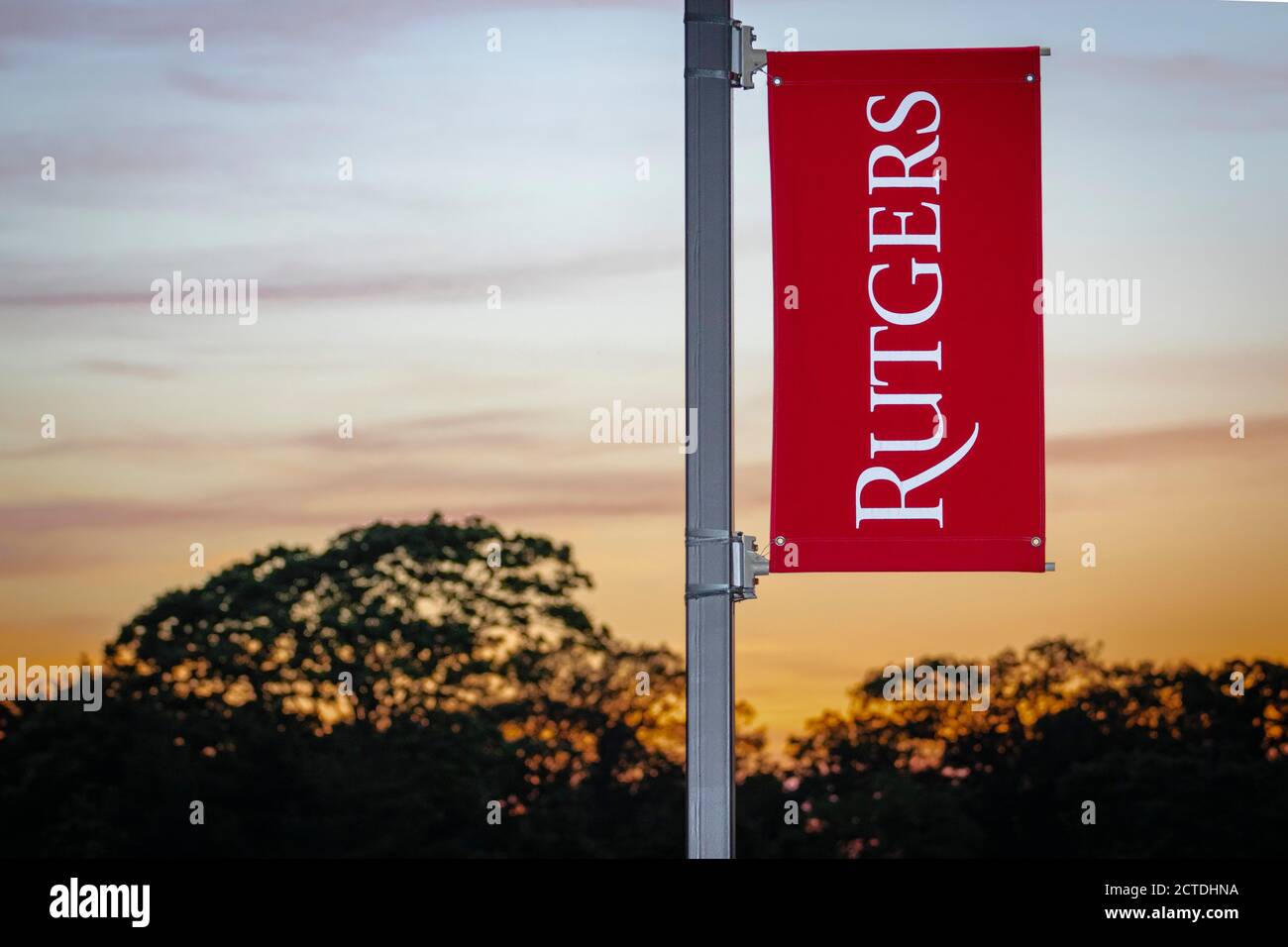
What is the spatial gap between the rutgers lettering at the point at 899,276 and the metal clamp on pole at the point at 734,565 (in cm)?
46

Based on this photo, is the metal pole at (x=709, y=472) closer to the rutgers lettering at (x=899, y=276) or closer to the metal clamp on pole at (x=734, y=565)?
the metal clamp on pole at (x=734, y=565)

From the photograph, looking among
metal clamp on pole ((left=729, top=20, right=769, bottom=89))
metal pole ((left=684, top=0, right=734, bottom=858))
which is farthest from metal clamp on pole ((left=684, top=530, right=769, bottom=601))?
metal clamp on pole ((left=729, top=20, right=769, bottom=89))

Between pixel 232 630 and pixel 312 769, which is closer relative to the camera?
pixel 312 769

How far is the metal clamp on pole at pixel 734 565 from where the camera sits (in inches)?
261

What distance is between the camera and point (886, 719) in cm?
3216

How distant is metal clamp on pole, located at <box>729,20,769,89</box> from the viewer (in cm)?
693

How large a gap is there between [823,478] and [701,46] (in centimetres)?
184

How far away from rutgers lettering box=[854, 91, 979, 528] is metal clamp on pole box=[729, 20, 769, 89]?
494 mm

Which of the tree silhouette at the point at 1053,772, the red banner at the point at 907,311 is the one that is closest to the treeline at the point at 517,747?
the tree silhouette at the point at 1053,772

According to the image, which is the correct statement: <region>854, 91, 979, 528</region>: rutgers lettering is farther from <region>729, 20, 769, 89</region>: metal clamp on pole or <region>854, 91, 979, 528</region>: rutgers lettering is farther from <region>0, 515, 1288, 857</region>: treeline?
<region>0, 515, 1288, 857</region>: treeline
